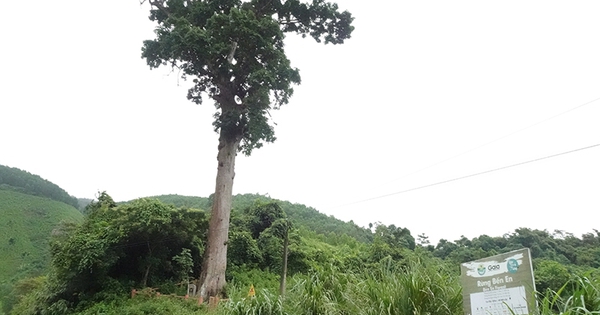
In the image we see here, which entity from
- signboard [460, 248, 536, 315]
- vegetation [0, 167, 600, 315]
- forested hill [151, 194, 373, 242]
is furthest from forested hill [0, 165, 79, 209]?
signboard [460, 248, 536, 315]

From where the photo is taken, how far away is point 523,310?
3.38 m

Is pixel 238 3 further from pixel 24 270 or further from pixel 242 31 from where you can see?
pixel 24 270

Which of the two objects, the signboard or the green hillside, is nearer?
the signboard

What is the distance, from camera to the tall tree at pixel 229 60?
12.3 m

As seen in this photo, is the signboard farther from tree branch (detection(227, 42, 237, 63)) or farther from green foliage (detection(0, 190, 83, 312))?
green foliage (detection(0, 190, 83, 312))

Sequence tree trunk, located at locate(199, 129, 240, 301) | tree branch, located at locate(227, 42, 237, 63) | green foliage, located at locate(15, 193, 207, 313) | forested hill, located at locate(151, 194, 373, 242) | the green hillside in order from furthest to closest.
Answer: forested hill, located at locate(151, 194, 373, 242), the green hillside, tree branch, located at locate(227, 42, 237, 63), green foliage, located at locate(15, 193, 207, 313), tree trunk, located at locate(199, 129, 240, 301)

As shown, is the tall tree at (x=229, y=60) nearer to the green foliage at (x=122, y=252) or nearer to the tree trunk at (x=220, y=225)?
the tree trunk at (x=220, y=225)

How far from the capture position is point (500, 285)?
365 centimetres

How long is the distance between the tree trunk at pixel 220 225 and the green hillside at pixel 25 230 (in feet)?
72.6

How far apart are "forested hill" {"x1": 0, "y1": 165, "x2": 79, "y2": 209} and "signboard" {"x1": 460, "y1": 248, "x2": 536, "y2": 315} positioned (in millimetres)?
65252

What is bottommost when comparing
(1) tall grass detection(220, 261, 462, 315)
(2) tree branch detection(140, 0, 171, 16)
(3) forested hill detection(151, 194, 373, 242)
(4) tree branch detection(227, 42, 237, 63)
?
(1) tall grass detection(220, 261, 462, 315)

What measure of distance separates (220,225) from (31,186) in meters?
58.4

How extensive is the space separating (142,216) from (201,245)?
10.4 ft

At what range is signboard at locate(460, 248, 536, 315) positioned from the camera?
3.43 m
